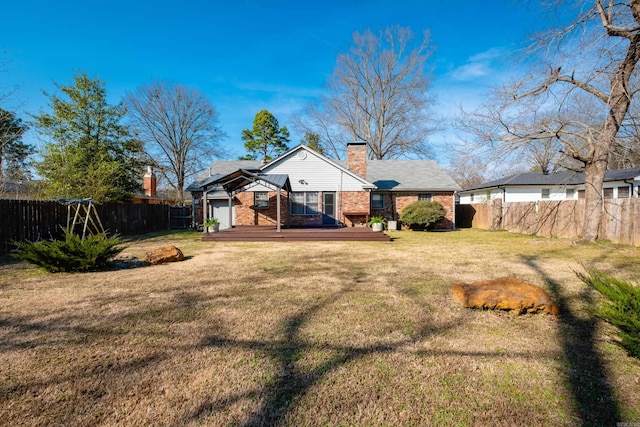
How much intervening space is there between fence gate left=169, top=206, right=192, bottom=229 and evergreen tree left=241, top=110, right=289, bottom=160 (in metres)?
12.8

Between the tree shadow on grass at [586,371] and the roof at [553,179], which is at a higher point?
the roof at [553,179]

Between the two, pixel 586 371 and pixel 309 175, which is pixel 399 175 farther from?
pixel 586 371

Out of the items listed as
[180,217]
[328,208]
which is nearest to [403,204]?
[328,208]

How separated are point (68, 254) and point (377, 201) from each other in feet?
50.2

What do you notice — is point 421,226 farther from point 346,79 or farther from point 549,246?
point 346,79

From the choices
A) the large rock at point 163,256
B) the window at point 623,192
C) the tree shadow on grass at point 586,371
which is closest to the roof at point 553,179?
the window at point 623,192

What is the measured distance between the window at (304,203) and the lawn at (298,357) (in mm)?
11699

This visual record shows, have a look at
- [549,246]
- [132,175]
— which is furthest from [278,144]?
[549,246]

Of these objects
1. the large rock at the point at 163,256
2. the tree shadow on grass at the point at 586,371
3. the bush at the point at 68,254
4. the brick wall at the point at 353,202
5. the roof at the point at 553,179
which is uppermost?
the roof at the point at 553,179

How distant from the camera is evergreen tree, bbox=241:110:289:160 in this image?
32156 mm

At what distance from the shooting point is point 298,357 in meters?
2.94

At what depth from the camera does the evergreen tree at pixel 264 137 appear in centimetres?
3216

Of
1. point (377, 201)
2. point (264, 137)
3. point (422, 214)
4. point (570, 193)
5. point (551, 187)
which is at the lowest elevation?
point (422, 214)

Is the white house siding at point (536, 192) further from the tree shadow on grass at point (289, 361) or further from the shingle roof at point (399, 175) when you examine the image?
the tree shadow on grass at point (289, 361)
